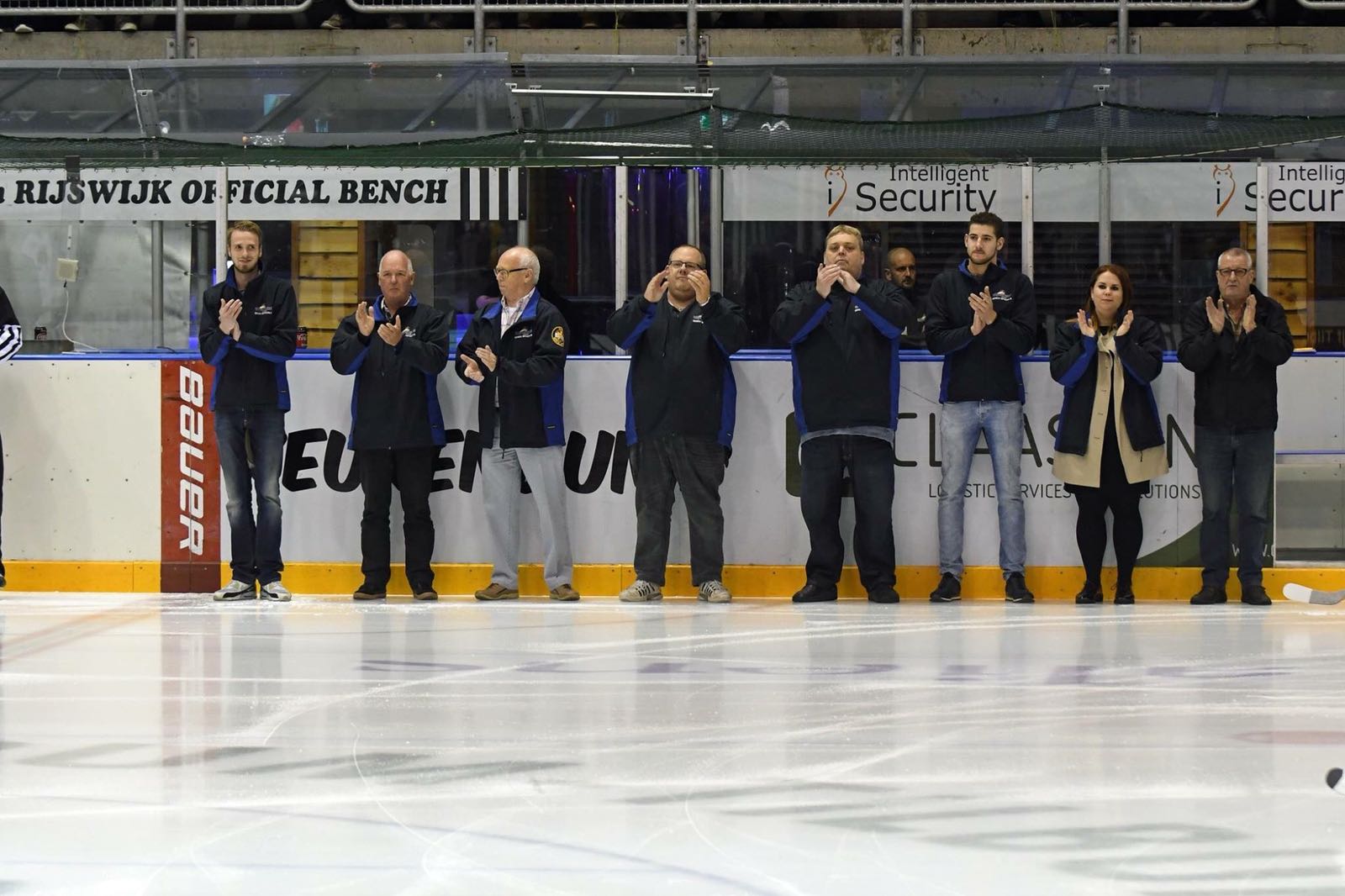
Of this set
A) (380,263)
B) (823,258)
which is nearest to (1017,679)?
(823,258)

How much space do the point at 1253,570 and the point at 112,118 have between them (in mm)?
9557

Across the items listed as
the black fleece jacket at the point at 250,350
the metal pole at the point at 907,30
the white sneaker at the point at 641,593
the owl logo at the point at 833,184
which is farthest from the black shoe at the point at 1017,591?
the metal pole at the point at 907,30

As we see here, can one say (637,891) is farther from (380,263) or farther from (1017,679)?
(380,263)

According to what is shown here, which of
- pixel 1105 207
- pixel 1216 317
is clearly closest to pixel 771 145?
pixel 1105 207

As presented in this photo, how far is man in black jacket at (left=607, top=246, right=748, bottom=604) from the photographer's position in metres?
9.37

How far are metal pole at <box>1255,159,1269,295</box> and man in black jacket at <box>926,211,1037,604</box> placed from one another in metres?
1.41

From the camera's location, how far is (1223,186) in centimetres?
1018

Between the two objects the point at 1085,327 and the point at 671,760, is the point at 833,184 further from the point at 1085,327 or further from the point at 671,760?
the point at 671,760

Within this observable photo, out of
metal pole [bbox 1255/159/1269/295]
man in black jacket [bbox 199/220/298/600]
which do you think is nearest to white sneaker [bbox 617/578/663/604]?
man in black jacket [bbox 199/220/298/600]

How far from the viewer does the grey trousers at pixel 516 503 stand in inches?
374

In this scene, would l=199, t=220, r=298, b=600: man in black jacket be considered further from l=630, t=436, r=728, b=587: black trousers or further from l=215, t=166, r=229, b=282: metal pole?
l=630, t=436, r=728, b=587: black trousers

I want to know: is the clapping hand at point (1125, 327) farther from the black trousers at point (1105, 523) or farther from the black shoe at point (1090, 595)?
the black shoe at point (1090, 595)

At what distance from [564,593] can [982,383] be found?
97.9 inches

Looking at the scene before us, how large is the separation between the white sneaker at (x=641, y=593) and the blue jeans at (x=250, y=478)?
191 cm
